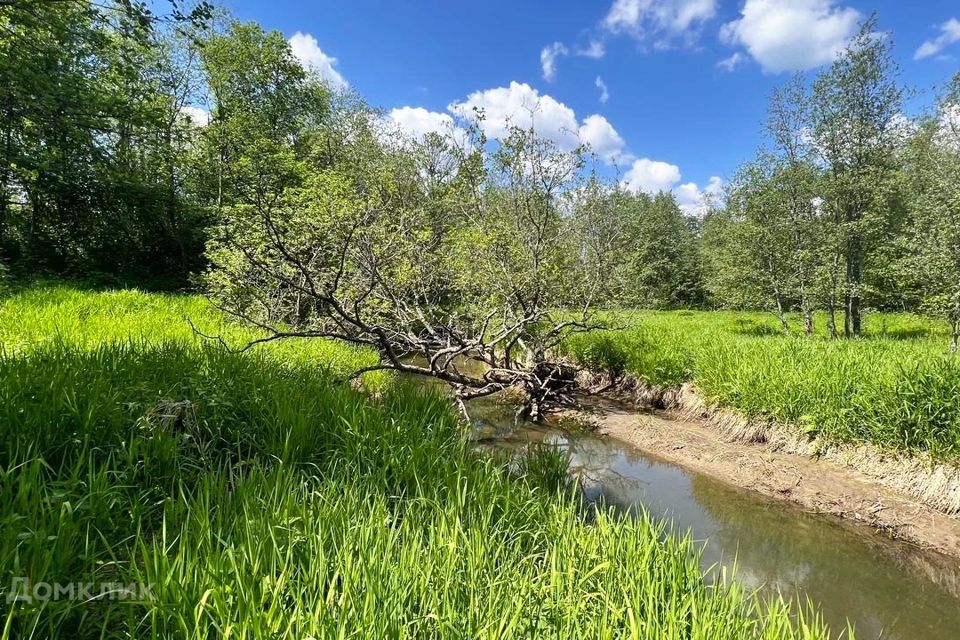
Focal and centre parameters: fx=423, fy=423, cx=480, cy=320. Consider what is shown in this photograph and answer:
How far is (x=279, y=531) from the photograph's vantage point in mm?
2504

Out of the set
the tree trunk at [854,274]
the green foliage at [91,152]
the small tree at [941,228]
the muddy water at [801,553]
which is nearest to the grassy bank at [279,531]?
the muddy water at [801,553]

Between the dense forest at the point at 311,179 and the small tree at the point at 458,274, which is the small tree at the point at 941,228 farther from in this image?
the small tree at the point at 458,274

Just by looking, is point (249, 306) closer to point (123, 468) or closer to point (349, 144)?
point (123, 468)

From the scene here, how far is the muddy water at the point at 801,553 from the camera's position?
13.5 ft

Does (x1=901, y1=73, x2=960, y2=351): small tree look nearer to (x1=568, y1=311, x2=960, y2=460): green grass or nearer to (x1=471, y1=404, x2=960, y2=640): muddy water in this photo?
(x1=568, y1=311, x2=960, y2=460): green grass

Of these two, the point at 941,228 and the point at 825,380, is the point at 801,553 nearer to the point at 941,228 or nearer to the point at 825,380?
the point at 825,380

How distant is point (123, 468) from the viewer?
3.09 meters

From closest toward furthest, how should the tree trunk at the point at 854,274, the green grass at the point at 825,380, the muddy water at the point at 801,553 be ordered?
the muddy water at the point at 801,553 < the green grass at the point at 825,380 < the tree trunk at the point at 854,274

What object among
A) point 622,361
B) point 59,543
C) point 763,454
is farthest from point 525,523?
point 622,361

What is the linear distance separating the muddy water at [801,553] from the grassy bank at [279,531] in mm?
848

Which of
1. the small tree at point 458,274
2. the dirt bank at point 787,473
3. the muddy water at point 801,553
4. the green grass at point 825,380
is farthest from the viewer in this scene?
the small tree at point 458,274

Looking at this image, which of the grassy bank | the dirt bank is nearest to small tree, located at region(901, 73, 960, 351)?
the dirt bank

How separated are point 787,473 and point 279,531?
7.32 meters

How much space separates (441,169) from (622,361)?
12.4 metres
